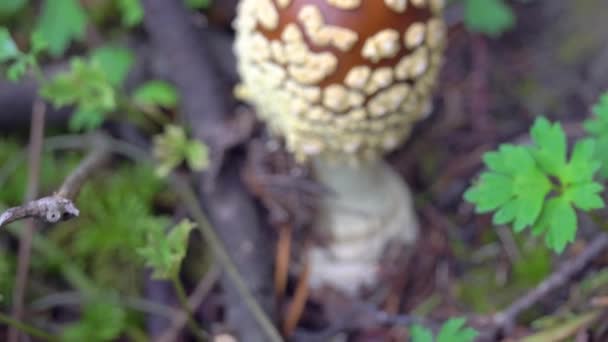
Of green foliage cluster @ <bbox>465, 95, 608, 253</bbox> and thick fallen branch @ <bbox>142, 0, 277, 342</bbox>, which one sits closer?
green foliage cluster @ <bbox>465, 95, 608, 253</bbox>

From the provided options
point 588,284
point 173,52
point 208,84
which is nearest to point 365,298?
point 588,284

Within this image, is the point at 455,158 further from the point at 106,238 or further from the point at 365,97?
the point at 106,238

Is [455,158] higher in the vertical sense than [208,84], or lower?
lower

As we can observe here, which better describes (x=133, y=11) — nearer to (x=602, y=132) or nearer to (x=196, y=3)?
(x=196, y=3)

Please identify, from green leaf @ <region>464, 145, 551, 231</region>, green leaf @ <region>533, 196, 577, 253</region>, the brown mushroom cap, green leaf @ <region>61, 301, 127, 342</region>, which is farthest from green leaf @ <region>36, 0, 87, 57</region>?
green leaf @ <region>533, 196, 577, 253</region>

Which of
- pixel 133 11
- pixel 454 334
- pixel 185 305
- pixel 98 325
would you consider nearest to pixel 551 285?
pixel 454 334

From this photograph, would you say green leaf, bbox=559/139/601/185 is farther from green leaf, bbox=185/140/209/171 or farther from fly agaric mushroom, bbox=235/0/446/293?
green leaf, bbox=185/140/209/171
